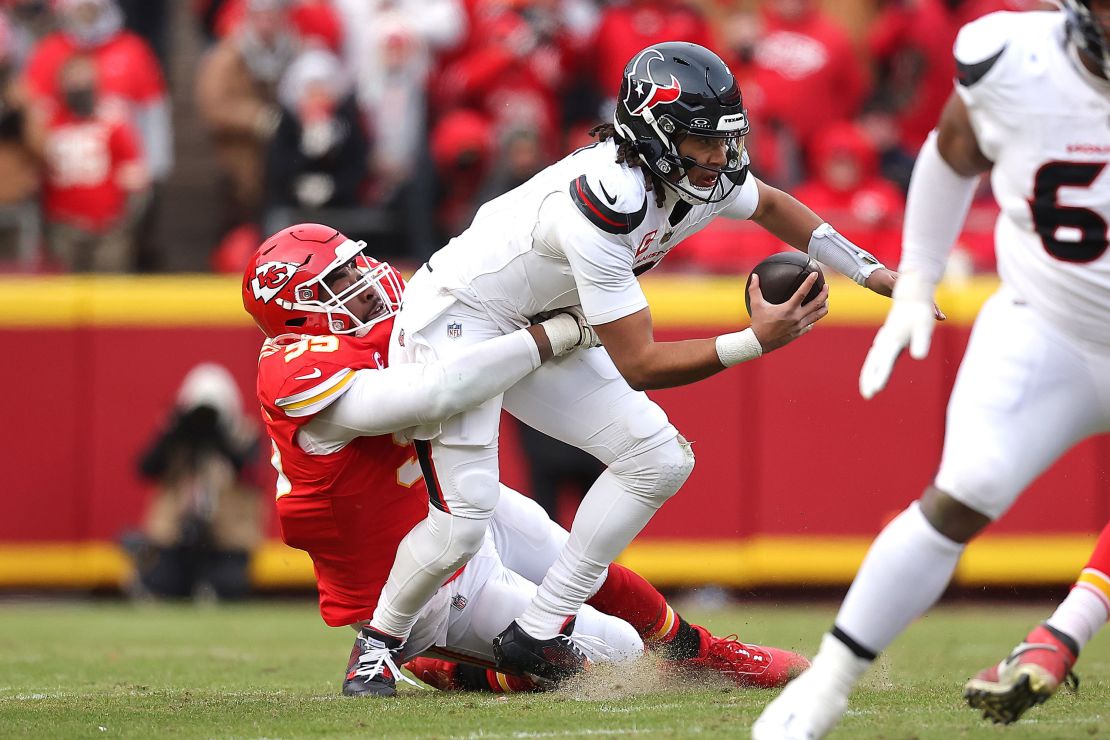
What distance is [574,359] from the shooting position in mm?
4582

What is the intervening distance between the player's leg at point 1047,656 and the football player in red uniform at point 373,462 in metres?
0.99

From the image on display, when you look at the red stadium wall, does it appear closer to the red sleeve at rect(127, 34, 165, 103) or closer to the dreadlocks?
the red sleeve at rect(127, 34, 165, 103)

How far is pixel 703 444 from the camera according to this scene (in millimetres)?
→ 8531

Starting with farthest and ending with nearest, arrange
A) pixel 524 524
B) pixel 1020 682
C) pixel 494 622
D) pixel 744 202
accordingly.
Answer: pixel 524 524
pixel 744 202
pixel 494 622
pixel 1020 682

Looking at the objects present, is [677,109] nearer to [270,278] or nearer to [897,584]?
[270,278]

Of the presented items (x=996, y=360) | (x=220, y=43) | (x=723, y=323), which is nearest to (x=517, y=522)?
(x=996, y=360)

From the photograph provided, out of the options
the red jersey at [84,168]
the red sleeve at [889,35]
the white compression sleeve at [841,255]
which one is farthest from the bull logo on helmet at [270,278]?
the red sleeve at [889,35]

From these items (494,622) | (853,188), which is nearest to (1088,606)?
(494,622)

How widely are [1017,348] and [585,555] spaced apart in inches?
61.0

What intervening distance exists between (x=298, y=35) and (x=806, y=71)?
3.18m

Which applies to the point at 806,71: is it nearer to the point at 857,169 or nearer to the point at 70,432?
the point at 857,169

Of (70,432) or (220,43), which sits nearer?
(70,432)

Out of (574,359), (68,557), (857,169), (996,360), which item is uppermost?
(996,360)

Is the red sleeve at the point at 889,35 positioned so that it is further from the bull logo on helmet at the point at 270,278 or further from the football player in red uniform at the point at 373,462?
Result: the bull logo on helmet at the point at 270,278
